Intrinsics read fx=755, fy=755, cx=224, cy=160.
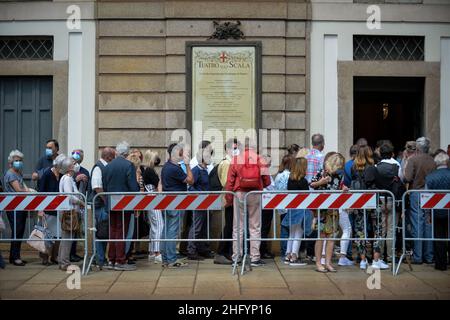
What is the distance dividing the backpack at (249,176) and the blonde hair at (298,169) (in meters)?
0.60

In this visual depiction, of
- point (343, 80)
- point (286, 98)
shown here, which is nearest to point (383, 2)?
point (343, 80)

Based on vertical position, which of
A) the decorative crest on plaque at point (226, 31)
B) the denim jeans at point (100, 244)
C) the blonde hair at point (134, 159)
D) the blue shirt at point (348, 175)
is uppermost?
the decorative crest on plaque at point (226, 31)

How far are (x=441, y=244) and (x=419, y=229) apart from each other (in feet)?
1.94

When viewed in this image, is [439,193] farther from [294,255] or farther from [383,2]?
[383,2]

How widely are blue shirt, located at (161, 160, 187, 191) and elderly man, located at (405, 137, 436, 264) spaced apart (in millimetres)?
3696

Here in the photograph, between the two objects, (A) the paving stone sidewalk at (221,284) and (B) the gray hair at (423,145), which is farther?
(B) the gray hair at (423,145)

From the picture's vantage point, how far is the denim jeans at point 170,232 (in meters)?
11.8

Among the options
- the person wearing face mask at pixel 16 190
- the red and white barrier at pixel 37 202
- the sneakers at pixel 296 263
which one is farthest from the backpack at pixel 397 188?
the person wearing face mask at pixel 16 190

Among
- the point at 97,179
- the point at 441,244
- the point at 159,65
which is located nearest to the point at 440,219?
the point at 441,244

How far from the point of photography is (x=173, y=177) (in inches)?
475

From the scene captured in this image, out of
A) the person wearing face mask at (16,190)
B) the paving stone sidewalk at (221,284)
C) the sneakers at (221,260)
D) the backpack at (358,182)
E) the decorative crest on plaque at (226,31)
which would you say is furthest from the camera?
the decorative crest on plaque at (226,31)

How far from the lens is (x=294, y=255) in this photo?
1223 centimetres

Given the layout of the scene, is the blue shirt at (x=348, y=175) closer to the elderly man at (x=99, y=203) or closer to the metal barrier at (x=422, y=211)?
the metal barrier at (x=422, y=211)

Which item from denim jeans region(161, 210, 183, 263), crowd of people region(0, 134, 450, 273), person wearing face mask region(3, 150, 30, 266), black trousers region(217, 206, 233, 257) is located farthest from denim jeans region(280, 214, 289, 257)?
person wearing face mask region(3, 150, 30, 266)
